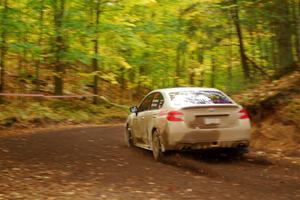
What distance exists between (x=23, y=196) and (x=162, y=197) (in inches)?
78.4

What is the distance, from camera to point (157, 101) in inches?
419

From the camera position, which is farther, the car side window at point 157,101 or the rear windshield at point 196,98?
the car side window at point 157,101

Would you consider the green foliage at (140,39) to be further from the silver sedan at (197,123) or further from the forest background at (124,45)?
the silver sedan at (197,123)

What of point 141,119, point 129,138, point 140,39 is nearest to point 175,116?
point 141,119

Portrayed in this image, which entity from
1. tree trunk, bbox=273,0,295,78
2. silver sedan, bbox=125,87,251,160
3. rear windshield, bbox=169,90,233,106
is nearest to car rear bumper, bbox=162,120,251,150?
silver sedan, bbox=125,87,251,160

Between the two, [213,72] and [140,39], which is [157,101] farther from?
[213,72]

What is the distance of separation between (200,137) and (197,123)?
299 mm

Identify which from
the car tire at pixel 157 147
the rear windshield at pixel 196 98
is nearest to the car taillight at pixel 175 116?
the rear windshield at pixel 196 98

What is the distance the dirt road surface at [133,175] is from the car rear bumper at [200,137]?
0.38 metres

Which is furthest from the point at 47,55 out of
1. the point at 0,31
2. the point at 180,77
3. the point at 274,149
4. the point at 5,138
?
the point at 274,149

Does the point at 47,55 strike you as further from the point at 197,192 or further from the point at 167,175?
the point at 197,192

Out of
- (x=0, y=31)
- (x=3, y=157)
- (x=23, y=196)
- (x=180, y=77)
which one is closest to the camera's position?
(x=23, y=196)

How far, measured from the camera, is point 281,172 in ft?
27.4

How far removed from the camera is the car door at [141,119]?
11.2 metres
